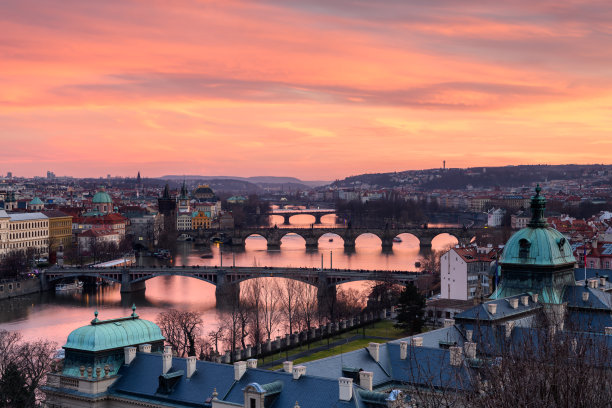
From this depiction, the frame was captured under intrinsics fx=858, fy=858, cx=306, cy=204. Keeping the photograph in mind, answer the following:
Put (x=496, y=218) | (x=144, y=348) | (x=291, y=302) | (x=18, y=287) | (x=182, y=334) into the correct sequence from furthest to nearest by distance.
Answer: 1. (x=496, y=218)
2. (x=18, y=287)
3. (x=291, y=302)
4. (x=182, y=334)
5. (x=144, y=348)

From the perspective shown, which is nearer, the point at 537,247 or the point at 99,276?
the point at 537,247

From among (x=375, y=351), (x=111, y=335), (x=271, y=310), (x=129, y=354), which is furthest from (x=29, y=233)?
(x=375, y=351)

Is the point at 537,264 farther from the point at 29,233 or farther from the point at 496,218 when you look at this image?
the point at 496,218

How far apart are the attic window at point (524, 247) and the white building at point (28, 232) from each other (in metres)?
61.9

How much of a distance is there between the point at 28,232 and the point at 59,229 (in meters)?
10.2

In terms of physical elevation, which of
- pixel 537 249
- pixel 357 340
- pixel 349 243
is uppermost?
pixel 537 249

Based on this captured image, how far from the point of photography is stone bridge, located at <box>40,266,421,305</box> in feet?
209

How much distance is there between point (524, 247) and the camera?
120 feet

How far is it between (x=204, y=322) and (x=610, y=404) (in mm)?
40939

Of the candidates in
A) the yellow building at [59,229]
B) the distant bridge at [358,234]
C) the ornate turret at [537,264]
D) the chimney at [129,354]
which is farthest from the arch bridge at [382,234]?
the chimney at [129,354]

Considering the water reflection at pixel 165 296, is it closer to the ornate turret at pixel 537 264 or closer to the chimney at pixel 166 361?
the ornate turret at pixel 537 264

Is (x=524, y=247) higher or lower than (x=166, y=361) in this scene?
higher

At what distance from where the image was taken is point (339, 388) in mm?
20922

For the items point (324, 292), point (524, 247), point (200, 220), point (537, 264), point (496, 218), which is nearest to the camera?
point (537, 264)
